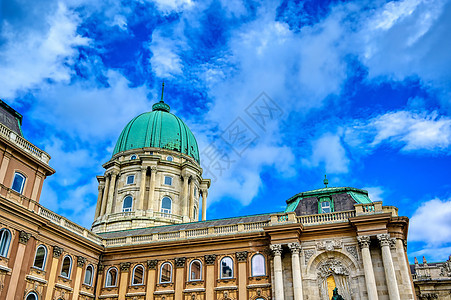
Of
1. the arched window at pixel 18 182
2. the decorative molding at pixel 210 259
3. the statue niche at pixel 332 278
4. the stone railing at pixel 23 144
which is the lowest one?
the statue niche at pixel 332 278

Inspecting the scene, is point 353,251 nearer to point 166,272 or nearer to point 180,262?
point 180,262

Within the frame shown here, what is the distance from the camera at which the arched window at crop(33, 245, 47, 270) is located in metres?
32.8

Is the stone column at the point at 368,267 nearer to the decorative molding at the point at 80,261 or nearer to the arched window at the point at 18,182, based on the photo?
the decorative molding at the point at 80,261

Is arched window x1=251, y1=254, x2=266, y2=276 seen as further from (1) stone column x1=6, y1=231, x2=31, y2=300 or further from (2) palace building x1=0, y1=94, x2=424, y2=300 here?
(1) stone column x1=6, y1=231, x2=31, y2=300

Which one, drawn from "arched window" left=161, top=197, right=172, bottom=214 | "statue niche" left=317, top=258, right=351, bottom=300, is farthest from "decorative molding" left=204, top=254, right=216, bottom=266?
"arched window" left=161, top=197, right=172, bottom=214

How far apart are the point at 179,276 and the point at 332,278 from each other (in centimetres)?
1332

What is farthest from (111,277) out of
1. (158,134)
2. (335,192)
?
(158,134)

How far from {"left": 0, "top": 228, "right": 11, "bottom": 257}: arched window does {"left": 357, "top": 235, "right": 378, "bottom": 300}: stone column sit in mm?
26523

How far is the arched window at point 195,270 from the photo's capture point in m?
37.1

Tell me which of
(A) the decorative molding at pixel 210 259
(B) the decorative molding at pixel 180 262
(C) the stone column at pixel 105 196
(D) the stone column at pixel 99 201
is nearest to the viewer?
(A) the decorative molding at pixel 210 259

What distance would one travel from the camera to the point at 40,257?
3325cm

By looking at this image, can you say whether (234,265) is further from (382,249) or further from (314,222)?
(382,249)

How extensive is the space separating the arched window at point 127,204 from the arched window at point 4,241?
2590cm

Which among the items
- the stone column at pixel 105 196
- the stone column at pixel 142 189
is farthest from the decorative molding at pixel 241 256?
the stone column at pixel 105 196
